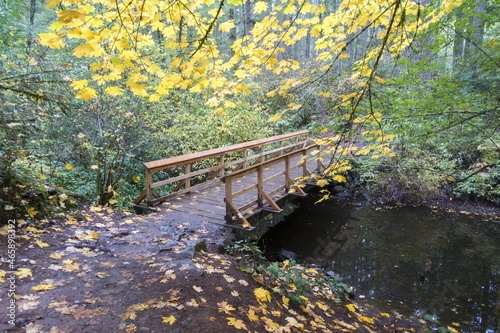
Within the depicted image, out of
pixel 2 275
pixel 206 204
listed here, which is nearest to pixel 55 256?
pixel 2 275

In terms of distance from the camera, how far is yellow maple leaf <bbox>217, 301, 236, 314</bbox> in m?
2.96

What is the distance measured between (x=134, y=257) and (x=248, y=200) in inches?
143

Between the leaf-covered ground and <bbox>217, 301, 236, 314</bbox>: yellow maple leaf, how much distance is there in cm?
1

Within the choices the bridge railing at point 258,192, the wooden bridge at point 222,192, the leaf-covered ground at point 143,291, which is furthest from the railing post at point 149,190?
the bridge railing at point 258,192

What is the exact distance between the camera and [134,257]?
3896 mm

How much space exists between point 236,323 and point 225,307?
0.92 ft

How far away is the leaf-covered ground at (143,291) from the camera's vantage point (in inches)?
100

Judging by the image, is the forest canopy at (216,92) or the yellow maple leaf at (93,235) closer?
the forest canopy at (216,92)

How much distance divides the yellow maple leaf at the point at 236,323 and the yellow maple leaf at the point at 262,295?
661 millimetres

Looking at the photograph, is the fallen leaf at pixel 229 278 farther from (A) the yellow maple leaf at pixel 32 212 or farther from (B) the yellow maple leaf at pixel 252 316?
(A) the yellow maple leaf at pixel 32 212

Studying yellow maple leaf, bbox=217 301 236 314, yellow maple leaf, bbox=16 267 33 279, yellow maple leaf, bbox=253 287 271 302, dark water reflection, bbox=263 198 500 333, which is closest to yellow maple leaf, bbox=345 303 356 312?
dark water reflection, bbox=263 198 500 333

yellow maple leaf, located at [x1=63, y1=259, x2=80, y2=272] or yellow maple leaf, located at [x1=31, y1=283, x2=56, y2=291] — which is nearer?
yellow maple leaf, located at [x1=31, y1=283, x2=56, y2=291]

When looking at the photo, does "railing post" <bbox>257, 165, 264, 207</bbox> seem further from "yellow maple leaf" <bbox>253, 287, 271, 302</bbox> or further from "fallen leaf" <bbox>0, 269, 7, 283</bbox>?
"fallen leaf" <bbox>0, 269, 7, 283</bbox>

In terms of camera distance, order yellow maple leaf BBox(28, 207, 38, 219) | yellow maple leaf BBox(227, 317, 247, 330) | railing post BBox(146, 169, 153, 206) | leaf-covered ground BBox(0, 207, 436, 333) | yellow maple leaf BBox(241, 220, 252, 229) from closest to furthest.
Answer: leaf-covered ground BBox(0, 207, 436, 333) → yellow maple leaf BBox(227, 317, 247, 330) → yellow maple leaf BBox(28, 207, 38, 219) → yellow maple leaf BBox(241, 220, 252, 229) → railing post BBox(146, 169, 153, 206)
